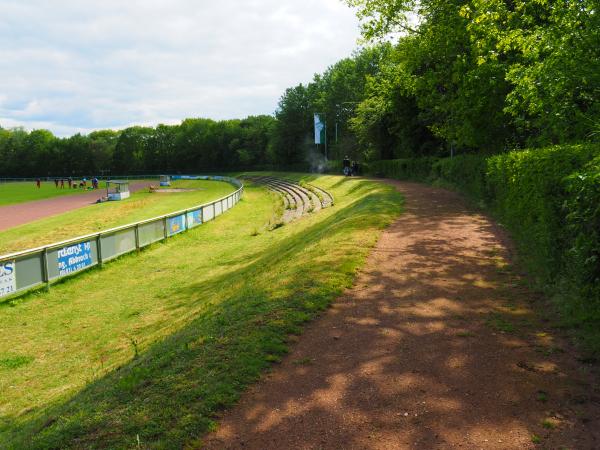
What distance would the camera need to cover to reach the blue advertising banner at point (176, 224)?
22.0 m

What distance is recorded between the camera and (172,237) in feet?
72.2

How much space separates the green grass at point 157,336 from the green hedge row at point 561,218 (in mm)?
3326

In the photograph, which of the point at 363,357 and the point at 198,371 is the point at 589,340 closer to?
the point at 363,357

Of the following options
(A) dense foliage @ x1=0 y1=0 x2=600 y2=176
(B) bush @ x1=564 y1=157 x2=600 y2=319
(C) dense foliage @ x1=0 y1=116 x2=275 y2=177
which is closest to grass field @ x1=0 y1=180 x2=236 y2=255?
(A) dense foliage @ x1=0 y1=0 x2=600 y2=176

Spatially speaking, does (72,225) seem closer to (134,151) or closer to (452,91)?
(452,91)

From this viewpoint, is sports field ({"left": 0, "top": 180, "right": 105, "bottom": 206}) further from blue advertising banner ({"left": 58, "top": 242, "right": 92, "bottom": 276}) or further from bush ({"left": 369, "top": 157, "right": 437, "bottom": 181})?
blue advertising banner ({"left": 58, "top": 242, "right": 92, "bottom": 276})

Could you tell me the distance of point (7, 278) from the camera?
12969 mm

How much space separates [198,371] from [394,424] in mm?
2432

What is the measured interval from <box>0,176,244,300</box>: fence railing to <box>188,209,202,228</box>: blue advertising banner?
1.18m

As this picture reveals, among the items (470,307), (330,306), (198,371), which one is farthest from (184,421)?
(470,307)

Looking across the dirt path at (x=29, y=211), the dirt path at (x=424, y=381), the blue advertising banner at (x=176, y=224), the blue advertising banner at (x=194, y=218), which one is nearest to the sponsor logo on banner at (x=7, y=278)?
the blue advertising banner at (x=176, y=224)

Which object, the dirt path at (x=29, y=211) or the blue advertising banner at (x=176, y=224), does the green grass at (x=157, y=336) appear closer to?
the blue advertising banner at (x=176, y=224)

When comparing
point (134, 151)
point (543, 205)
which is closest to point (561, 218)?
point (543, 205)

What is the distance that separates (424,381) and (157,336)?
6471 millimetres
